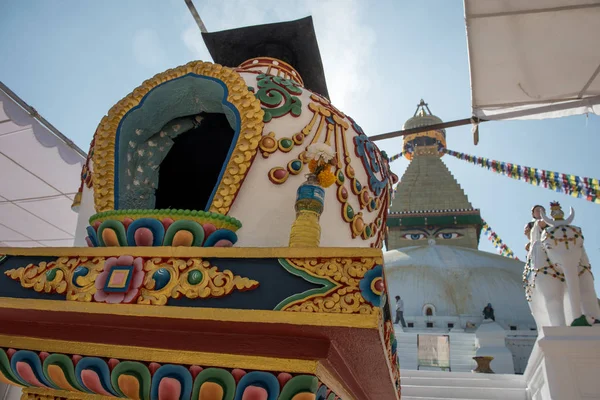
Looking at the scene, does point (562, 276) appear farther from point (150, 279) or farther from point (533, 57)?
point (150, 279)

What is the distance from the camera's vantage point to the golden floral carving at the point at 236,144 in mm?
2668

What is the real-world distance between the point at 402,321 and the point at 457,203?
1356cm

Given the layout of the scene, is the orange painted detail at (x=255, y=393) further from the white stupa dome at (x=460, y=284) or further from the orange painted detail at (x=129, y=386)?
the white stupa dome at (x=460, y=284)

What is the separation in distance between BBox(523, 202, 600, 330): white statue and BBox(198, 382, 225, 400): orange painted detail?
4.71m

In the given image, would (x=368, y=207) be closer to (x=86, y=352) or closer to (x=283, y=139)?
(x=283, y=139)

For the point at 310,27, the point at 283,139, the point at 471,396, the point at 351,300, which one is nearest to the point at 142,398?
the point at 351,300

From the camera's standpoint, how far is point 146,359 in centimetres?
202

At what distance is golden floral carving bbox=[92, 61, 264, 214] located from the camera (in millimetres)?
2668

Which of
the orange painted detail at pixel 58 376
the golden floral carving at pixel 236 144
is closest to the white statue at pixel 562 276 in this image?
the golden floral carving at pixel 236 144

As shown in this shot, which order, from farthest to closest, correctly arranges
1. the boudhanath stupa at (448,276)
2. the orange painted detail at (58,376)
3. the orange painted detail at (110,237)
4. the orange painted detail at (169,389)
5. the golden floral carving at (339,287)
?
the boudhanath stupa at (448,276) < the orange painted detail at (110,237) < the orange painted detail at (58,376) < the orange painted detail at (169,389) < the golden floral carving at (339,287)

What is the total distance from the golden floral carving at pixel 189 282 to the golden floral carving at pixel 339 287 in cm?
23

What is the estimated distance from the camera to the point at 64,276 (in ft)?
7.04

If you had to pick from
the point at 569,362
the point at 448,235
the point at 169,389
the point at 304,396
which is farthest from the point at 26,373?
the point at 448,235

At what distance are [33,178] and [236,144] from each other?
468 cm
